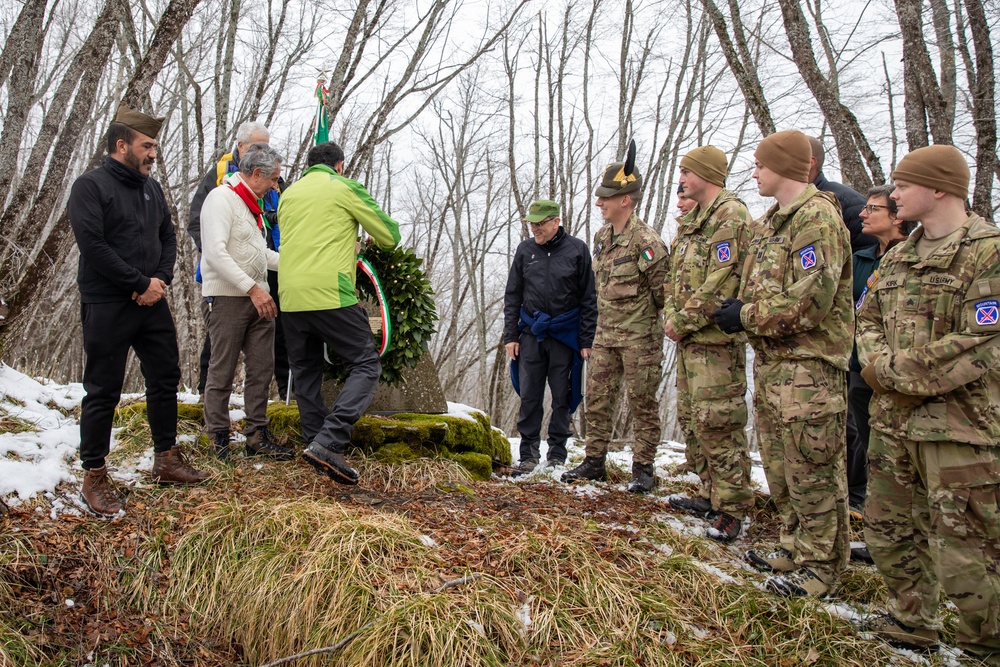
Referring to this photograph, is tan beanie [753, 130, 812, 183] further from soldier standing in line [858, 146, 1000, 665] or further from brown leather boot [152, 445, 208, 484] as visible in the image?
brown leather boot [152, 445, 208, 484]

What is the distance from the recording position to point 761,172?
140 inches

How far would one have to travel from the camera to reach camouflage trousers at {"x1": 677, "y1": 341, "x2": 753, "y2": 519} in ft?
13.4

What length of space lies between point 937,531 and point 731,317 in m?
1.38

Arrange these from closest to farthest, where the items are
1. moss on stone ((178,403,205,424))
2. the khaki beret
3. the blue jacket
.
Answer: the khaki beret, moss on stone ((178,403,205,424)), the blue jacket

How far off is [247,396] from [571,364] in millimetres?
2687

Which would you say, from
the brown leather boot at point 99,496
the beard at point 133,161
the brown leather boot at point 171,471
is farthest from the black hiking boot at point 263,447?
the beard at point 133,161

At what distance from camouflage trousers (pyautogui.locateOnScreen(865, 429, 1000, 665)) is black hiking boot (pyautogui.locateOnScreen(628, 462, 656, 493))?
2.15 meters

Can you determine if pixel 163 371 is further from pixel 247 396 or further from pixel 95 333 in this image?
pixel 247 396

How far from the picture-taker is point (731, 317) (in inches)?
141

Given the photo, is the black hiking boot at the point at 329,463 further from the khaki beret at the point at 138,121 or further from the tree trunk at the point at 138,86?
the tree trunk at the point at 138,86

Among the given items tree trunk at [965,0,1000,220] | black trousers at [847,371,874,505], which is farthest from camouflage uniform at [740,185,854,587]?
tree trunk at [965,0,1000,220]

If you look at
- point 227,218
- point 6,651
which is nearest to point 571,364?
point 227,218

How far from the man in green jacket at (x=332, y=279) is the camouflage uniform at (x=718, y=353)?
6.76 feet

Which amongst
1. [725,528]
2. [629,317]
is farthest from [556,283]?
[725,528]
